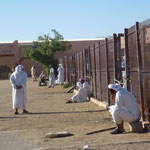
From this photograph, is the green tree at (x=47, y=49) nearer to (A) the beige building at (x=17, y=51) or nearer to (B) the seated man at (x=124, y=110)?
(A) the beige building at (x=17, y=51)

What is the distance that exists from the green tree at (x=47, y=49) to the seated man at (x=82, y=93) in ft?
87.2

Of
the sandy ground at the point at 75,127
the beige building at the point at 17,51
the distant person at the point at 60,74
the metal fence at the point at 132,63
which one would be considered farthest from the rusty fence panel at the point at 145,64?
the beige building at the point at 17,51

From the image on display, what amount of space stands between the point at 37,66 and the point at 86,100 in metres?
39.5

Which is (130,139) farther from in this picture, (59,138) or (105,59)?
(105,59)

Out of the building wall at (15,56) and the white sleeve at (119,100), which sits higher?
the building wall at (15,56)

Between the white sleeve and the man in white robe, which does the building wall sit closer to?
the man in white robe

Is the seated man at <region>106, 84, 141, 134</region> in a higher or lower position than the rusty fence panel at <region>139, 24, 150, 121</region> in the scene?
lower

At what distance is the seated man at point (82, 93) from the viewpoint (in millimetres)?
16469

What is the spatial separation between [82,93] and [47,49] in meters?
31.5

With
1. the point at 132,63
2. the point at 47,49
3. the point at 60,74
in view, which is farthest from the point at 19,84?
the point at 47,49

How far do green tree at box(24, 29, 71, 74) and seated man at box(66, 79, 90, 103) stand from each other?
26.6 metres

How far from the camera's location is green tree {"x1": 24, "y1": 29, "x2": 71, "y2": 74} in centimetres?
4369

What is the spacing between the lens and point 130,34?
9953 mm

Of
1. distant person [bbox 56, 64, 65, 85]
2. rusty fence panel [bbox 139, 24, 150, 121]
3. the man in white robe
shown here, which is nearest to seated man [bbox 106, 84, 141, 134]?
rusty fence panel [bbox 139, 24, 150, 121]
